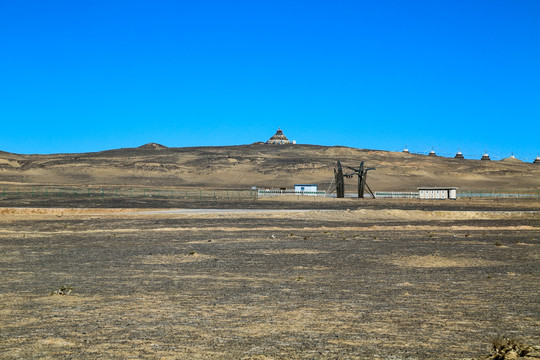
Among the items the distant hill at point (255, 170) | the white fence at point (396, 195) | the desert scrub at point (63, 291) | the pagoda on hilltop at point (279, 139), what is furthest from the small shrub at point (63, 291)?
the pagoda on hilltop at point (279, 139)

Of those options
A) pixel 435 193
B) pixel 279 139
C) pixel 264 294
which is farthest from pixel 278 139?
pixel 264 294

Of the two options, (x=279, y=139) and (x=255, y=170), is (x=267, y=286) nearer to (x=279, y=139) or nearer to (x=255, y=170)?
(x=255, y=170)

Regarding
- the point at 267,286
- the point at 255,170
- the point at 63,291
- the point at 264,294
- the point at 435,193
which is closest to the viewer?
the point at 264,294

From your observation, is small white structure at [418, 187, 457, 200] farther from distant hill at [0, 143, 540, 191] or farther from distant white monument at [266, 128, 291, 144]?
distant white monument at [266, 128, 291, 144]

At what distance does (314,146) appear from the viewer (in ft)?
560

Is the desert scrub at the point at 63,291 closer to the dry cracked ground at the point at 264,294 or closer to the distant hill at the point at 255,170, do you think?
the dry cracked ground at the point at 264,294

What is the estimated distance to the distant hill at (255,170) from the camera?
11588cm

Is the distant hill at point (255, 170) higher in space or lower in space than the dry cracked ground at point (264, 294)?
higher

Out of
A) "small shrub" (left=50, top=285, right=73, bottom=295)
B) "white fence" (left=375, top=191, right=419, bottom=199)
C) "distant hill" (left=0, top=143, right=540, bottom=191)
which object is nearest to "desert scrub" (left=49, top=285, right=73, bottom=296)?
"small shrub" (left=50, top=285, right=73, bottom=295)

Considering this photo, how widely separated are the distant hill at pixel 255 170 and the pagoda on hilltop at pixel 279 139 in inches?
1128

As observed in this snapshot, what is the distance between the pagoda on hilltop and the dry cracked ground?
6157 inches

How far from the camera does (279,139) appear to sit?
187 meters

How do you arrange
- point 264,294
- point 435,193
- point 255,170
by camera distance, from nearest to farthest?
point 264,294 → point 435,193 → point 255,170

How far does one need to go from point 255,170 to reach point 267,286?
115420 millimetres
